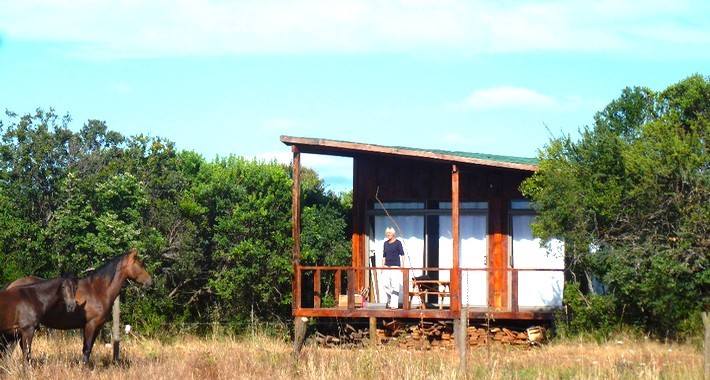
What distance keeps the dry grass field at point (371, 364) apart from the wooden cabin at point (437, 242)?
268 centimetres

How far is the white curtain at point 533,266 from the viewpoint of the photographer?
20234mm

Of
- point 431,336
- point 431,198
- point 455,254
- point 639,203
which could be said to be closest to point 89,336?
point 455,254

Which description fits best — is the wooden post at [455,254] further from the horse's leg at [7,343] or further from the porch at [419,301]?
the horse's leg at [7,343]

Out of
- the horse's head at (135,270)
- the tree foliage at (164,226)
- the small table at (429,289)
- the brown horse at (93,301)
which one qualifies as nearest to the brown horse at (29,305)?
the brown horse at (93,301)

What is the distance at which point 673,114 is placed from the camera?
17.6 m

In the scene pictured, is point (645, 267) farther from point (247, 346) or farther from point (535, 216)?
point (247, 346)

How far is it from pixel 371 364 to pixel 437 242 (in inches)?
309

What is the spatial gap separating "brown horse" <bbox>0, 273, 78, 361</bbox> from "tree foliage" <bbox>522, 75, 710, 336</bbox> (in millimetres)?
7951

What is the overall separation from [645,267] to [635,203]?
1.06 meters

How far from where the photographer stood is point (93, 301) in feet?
50.7

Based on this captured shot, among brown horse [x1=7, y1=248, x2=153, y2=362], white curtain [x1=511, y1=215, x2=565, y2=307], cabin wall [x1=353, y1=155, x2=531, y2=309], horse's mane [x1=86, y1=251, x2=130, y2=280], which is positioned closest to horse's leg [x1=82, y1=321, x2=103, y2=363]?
brown horse [x1=7, y1=248, x2=153, y2=362]

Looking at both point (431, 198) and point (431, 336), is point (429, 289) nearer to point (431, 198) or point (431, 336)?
point (431, 336)

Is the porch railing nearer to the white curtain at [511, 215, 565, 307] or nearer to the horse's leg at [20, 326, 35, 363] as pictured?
the white curtain at [511, 215, 565, 307]

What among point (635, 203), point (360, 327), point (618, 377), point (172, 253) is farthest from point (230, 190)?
point (618, 377)
